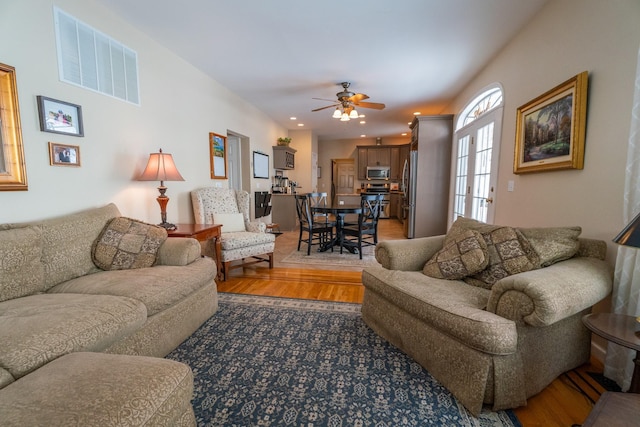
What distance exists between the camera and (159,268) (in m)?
1.96

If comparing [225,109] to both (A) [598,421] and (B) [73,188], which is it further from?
(A) [598,421]

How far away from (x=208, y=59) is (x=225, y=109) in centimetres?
100

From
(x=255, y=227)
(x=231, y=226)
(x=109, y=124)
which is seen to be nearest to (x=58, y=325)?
(x=109, y=124)

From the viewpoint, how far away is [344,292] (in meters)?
2.76

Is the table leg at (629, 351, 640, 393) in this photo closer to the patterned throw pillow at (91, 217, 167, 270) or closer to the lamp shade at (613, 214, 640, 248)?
the lamp shade at (613, 214, 640, 248)

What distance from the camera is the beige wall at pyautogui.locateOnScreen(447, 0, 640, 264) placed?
5.03 feet

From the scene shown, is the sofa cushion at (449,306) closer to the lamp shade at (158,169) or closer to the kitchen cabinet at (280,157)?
the lamp shade at (158,169)

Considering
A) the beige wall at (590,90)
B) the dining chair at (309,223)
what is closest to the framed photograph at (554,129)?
the beige wall at (590,90)

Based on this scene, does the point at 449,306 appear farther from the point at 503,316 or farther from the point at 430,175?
the point at 430,175

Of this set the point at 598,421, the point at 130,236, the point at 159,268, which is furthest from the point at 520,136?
the point at 130,236

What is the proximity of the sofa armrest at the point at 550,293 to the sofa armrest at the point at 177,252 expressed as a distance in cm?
201

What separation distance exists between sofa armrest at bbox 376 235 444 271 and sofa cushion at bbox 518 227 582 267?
0.66 metres

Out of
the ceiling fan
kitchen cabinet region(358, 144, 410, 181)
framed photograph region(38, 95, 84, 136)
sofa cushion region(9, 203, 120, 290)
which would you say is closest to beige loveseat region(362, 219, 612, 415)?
sofa cushion region(9, 203, 120, 290)

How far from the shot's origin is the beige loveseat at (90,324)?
812 mm
